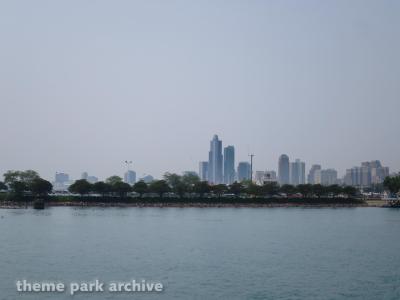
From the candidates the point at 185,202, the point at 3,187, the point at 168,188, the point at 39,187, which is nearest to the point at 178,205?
the point at 185,202

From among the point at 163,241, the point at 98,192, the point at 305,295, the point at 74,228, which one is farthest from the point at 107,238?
the point at 98,192

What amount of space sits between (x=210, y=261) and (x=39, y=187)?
86376mm

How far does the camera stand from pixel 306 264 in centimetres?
3775

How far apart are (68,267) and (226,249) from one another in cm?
1480

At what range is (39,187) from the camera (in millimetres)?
117375

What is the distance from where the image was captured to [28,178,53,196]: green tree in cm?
11712

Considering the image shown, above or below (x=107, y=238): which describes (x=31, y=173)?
above

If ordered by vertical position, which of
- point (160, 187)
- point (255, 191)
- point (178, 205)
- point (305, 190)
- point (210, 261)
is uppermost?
point (160, 187)

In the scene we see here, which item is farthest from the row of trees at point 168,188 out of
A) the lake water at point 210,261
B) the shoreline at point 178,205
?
the lake water at point 210,261

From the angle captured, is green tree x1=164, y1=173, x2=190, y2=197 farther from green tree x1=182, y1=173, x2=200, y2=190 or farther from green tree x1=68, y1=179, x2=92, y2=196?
green tree x1=68, y1=179, x2=92, y2=196

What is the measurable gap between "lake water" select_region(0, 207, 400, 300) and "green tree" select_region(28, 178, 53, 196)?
185 feet

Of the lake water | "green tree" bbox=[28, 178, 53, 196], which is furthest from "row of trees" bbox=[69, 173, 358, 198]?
the lake water

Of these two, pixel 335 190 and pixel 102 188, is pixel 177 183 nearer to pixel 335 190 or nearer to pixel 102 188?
pixel 102 188

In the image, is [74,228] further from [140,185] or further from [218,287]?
[140,185]
